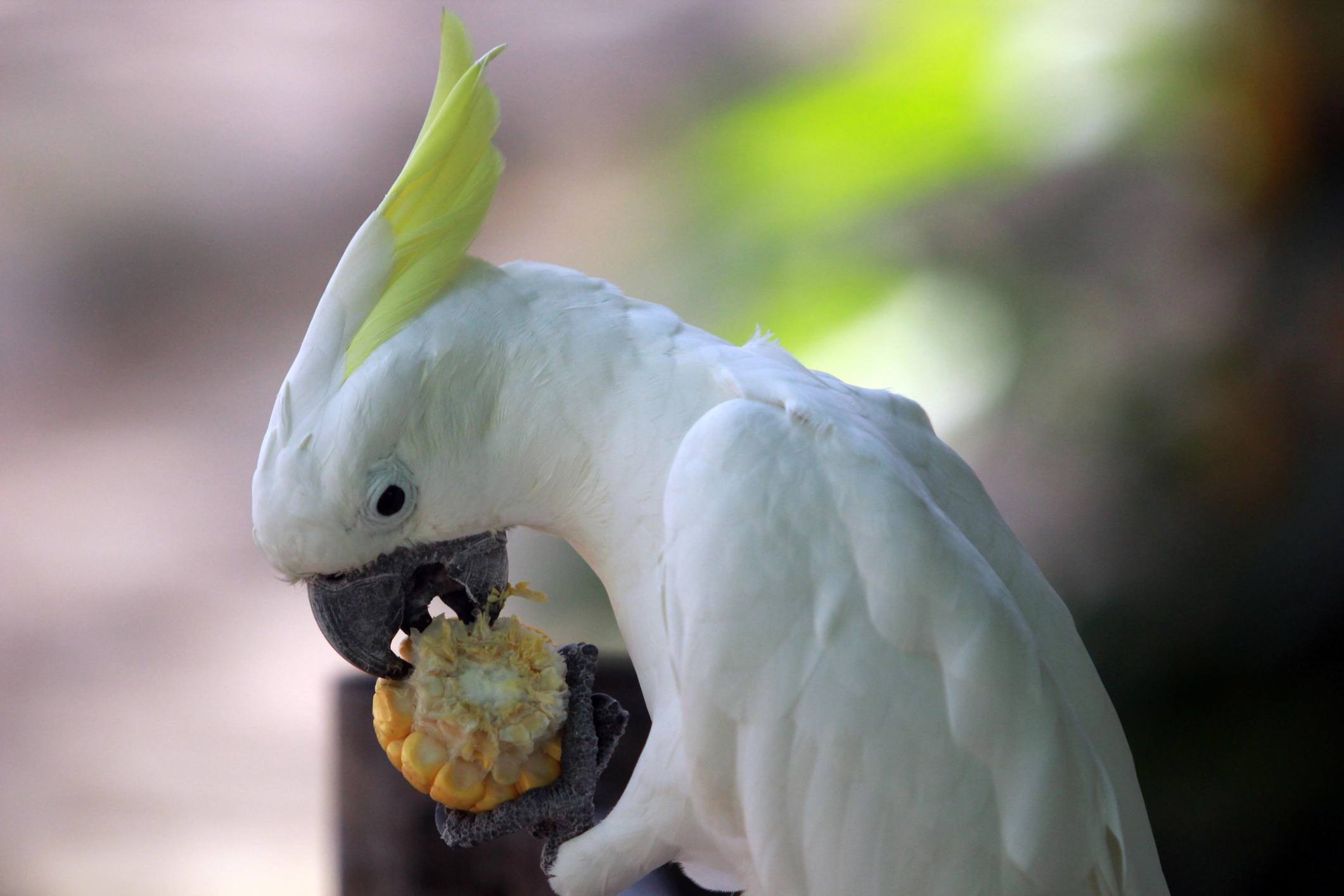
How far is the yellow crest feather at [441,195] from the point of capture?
1.17 m

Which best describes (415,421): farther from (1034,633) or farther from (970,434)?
(970,434)

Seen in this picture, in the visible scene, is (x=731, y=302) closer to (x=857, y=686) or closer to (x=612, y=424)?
(x=612, y=424)

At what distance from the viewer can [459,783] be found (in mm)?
1215

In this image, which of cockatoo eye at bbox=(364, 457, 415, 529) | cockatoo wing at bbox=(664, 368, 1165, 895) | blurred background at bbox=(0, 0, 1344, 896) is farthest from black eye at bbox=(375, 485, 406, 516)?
blurred background at bbox=(0, 0, 1344, 896)

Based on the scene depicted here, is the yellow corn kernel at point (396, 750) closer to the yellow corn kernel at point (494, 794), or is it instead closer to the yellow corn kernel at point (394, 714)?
the yellow corn kernel at point (394, 714)

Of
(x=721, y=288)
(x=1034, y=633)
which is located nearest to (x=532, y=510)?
(x=1034, y=633)

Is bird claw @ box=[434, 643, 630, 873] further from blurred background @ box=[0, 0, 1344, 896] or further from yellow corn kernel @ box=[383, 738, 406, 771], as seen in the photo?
blurred background @ box=[0, 0, 1344, 896]

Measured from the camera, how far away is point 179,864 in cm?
249

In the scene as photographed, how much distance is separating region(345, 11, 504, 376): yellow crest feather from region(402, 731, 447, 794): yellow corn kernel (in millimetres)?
460

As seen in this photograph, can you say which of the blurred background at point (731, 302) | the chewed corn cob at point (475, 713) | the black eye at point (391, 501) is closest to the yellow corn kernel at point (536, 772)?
the chewed corn cob at point (475, 713)

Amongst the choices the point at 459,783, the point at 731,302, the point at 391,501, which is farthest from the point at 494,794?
the point at 731,302

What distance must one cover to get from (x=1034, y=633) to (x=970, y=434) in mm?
1436

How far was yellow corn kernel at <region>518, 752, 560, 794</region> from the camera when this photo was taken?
125cm

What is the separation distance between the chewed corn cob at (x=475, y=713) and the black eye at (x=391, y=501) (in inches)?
7.0
